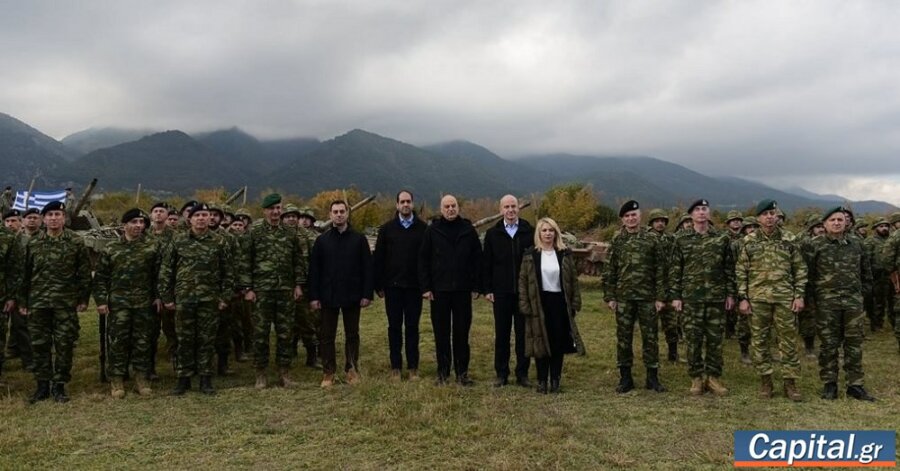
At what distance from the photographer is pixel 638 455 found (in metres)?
4.24

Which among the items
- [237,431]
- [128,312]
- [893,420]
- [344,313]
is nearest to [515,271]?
[344,313]

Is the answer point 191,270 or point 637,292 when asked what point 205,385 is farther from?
point 637,292

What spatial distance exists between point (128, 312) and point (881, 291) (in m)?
12.1

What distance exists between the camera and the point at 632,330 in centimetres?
603

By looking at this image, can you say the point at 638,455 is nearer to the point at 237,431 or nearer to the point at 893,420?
the point at 893,420

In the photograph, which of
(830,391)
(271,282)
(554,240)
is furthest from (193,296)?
(830,391)

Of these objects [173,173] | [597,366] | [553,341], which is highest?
[173,173]

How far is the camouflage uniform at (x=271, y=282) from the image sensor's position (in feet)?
20.7

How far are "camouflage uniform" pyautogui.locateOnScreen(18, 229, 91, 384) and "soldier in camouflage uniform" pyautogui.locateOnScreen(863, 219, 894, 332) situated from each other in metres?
11.9

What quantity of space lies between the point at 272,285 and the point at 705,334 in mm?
4715

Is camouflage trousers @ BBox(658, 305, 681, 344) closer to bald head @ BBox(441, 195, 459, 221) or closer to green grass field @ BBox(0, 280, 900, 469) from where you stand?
green grass field @ BBox(0, 280, 900, 469)

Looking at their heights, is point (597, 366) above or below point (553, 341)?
below

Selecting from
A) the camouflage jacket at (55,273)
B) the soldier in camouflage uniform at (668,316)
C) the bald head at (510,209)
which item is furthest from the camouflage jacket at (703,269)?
the camouflage jacket at (55,273)

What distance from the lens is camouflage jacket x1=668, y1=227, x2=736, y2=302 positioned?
19.3ft
